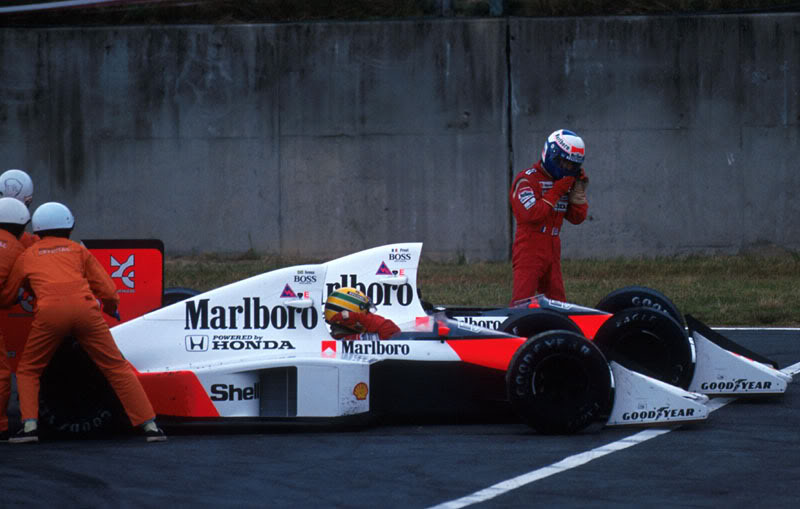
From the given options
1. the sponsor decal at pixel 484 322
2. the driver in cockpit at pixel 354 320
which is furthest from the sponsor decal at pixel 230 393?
the sponsor decal at pixel 484 322

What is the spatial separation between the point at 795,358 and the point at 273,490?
589 centimetres

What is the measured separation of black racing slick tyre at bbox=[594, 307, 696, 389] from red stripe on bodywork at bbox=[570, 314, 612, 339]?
1.09 ft

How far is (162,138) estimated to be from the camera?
18375mm

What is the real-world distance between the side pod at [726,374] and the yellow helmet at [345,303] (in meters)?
2.22

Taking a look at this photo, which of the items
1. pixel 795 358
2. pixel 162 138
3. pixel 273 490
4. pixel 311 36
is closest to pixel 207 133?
pixel 162 138

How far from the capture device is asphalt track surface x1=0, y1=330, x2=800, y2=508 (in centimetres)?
633

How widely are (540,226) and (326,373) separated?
286cm

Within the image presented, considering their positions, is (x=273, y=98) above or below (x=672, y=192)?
above

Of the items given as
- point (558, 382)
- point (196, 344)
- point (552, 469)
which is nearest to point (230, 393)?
point (196, 344)

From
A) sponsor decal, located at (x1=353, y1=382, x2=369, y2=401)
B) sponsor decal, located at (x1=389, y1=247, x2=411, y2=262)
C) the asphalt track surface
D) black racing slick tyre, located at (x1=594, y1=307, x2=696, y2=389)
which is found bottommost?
the asphalt track surface

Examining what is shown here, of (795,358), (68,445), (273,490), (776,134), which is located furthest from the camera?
(776,134)

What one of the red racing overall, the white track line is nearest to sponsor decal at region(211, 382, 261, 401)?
the white track line

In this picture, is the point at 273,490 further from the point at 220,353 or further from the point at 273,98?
the point at 273,98

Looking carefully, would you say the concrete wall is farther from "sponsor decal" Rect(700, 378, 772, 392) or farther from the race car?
the race car
